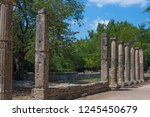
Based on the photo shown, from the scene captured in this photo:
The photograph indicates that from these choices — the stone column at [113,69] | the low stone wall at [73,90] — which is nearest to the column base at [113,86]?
the stone column at [113,69]

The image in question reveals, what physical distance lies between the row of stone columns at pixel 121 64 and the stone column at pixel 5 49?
1476 centimetres

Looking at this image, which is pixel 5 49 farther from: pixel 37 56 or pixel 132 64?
pixel 132 64

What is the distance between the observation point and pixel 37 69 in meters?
16.8

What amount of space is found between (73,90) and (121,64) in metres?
14.4

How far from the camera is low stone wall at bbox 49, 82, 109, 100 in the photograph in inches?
667

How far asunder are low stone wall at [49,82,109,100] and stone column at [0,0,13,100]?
4.41 meters

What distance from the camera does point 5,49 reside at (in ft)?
40.8

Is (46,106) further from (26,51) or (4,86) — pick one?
(26,51)

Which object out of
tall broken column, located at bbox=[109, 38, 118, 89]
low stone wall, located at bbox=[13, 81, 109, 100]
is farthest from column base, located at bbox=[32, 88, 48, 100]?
tall broken column, located at bbox=[109, 38, 118, 89]

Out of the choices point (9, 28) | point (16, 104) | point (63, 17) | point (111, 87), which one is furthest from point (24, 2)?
point (16, 104)

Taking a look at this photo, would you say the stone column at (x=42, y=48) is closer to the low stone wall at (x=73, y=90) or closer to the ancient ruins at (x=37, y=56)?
the ancient ruins at (x=37, y=56)

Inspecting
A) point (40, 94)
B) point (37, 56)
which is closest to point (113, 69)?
point (37, 56)

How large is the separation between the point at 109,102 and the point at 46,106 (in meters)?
1.37

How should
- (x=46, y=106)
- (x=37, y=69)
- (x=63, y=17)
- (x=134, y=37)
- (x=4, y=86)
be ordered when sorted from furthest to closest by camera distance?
(x=134, y=37) → (x=63, y=17) → (x=37, y=69) → (x=4, y=86) → (x=46, y=106)
